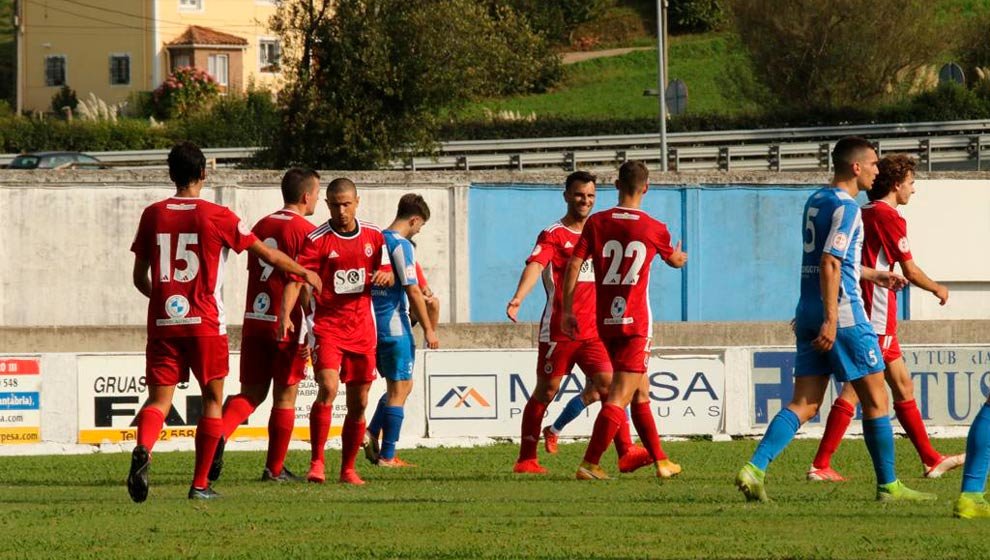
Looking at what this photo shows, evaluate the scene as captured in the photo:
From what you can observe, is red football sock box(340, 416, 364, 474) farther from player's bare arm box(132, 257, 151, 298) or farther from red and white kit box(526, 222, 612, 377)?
player's bare arm box(132, 257, 151, 298)

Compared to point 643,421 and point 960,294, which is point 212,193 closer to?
point 960,294

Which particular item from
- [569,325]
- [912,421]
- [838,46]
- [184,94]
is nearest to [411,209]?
[569,325]

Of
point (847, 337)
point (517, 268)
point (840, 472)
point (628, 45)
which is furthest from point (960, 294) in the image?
point (628, 45)

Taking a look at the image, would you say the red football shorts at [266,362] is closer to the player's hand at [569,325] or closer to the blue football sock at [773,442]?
the player's hand at [569,325]

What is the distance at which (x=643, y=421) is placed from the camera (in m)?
12.2

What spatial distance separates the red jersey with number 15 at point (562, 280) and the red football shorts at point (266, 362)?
2.18 meters

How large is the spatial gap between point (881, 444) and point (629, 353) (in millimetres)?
2327

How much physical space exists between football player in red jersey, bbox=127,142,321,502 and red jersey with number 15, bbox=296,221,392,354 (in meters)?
1.28

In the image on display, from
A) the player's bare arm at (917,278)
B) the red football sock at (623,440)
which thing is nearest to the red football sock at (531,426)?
the red football sock at (623,440)

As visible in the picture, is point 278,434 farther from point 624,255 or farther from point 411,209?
point 624,255

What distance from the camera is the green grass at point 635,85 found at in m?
66.9

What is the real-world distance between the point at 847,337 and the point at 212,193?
16607 millimetres

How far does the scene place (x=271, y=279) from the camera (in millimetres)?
11680

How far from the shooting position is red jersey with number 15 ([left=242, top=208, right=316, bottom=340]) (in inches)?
454
